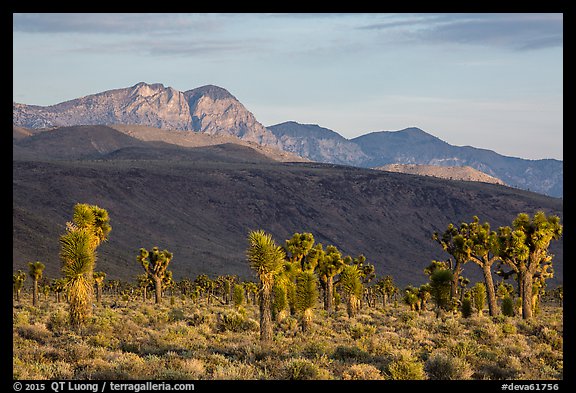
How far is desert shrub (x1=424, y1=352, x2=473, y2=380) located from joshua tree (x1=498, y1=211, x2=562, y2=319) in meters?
23.5

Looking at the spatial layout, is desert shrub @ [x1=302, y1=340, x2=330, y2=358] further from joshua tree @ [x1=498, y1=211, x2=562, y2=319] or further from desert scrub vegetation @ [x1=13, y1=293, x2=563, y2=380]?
joshua tree @ [x1=498, y1=211, x2=562, y2=319]

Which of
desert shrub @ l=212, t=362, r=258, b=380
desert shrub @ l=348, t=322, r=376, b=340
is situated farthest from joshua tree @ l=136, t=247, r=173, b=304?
desert shrub @ l=212, t=362, r=258, b=380

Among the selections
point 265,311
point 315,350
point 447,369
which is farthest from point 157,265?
point 447,369

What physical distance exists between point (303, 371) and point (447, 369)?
15.4ft

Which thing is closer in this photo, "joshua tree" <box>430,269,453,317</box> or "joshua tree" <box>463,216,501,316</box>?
"joshua tree" <box>430,269,453,317</box>

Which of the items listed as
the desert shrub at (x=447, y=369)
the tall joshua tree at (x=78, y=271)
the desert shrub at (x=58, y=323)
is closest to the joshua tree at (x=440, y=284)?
the tall joshua tree at (x=78, y=271)

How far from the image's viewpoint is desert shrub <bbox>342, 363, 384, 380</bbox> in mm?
17828
